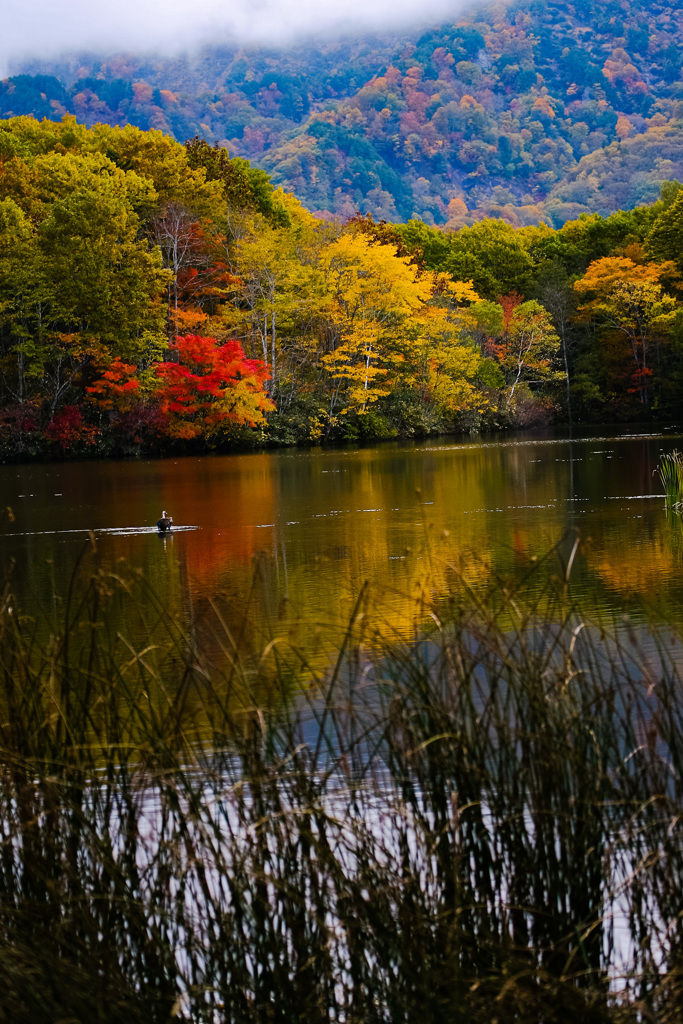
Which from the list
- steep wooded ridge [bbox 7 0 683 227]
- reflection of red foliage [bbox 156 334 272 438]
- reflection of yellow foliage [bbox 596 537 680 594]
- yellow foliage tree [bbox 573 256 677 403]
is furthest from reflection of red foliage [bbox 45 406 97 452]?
steep wooded ridge [bbox 7 0 683 227]

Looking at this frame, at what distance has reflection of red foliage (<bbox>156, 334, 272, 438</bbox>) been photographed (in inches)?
1247

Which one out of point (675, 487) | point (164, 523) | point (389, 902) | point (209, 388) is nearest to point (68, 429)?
point (209, 388)

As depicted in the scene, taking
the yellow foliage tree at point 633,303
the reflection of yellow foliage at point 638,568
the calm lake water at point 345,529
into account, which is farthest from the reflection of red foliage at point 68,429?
the reflection of yellow foliage at point 638,568

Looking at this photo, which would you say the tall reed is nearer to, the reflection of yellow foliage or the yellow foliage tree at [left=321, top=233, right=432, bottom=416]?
the reflection of yellow foliage

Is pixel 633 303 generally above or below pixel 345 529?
above

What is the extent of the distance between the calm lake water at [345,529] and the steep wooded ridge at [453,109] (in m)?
71.6

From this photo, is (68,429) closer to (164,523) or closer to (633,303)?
(164,523)

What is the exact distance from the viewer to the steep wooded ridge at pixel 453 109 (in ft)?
312

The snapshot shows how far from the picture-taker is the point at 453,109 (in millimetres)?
115562

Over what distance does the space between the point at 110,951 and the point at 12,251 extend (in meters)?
30.7

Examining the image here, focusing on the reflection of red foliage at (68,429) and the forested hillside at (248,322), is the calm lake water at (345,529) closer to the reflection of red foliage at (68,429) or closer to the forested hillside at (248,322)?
the reflection of red foliage at (68,429)

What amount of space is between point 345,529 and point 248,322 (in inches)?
907

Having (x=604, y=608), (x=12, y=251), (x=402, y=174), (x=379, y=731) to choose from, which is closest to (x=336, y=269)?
(x=12, y=251)


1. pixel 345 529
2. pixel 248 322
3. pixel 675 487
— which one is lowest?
pixel 345 529
